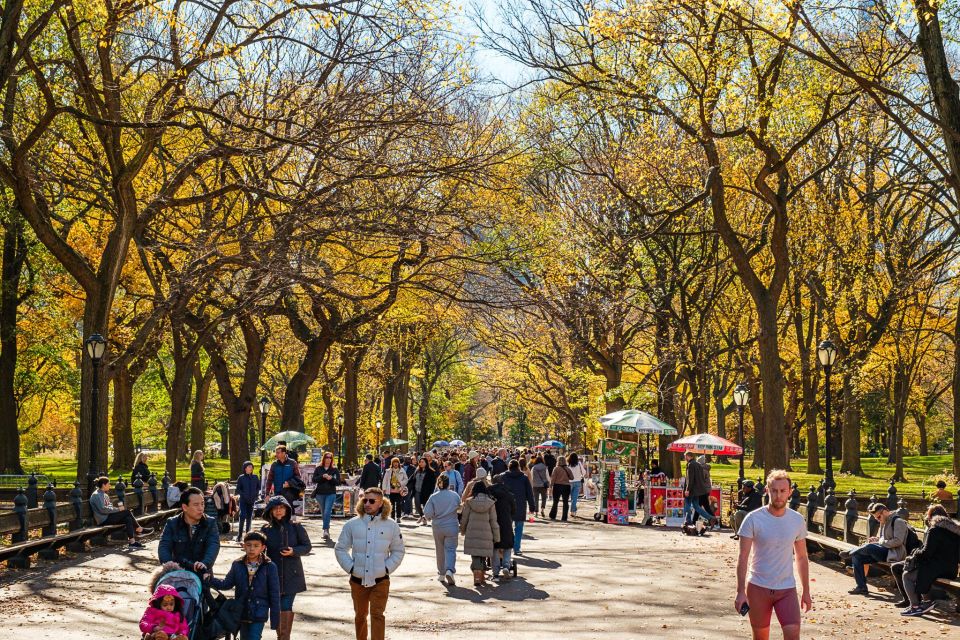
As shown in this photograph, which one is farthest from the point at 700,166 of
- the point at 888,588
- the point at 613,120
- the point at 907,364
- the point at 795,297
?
the point at 907,364

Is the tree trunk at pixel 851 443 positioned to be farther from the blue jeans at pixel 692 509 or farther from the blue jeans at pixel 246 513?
the blue jeans at pixel 246 513

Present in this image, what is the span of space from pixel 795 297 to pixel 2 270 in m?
28.6

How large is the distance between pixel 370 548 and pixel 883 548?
27.1ft

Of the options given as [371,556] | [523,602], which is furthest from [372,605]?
[523,602]

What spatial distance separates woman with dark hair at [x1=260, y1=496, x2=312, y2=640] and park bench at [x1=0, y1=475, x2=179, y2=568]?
7.19 metres

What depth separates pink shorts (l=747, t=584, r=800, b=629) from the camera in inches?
320

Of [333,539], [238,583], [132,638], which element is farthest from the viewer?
[333,539]

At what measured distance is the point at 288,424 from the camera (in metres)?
35.4

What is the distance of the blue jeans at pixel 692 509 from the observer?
25078 mm

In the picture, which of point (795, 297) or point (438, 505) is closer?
point (438, 505)

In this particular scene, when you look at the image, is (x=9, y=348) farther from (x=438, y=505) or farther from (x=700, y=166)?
(x=438, y=505)

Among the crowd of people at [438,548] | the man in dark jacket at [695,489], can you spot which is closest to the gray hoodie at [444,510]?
the crowd of people at [438,548]

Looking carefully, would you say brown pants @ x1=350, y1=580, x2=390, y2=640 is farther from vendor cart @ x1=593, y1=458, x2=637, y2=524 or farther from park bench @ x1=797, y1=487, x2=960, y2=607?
vendor cart @ x1=593, y1=458, x2=637, y2=524

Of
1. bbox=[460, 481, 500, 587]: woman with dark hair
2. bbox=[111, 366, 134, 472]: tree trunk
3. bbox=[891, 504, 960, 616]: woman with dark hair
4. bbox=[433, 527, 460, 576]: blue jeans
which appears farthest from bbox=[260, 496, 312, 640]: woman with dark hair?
bbox=[111, 366, 134, 472]: tree trunk
